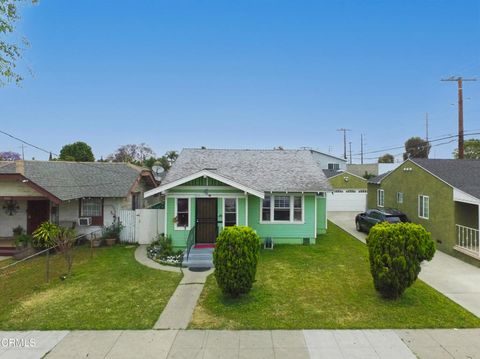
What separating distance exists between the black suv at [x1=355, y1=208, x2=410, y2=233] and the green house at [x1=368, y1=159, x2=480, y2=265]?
98 cm

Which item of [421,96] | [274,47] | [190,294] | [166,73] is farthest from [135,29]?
[421,96]

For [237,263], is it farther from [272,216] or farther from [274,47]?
[274,47]

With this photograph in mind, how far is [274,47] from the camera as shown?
17.8 meters

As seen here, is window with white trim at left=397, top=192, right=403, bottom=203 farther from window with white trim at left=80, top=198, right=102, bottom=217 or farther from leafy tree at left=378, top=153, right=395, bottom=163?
→ leafy tree at left=378, top=153, right=395, bottom=163

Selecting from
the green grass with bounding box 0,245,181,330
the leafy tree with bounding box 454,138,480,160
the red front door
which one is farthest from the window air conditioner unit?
the leafy tree with bounding box 454,138,480,160

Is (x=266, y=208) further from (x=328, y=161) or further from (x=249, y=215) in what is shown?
(x=328, y=161)

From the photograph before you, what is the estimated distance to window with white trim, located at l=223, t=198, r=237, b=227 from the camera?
13.6m

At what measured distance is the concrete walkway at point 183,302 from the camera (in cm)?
663

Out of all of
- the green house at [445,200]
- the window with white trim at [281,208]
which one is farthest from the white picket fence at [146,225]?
the green house at [445,200]

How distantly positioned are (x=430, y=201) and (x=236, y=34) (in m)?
13.3

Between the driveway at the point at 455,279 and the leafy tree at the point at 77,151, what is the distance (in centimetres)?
4741

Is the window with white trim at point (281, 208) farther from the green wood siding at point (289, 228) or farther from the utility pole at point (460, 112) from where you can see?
the utility pole at point (460, 112)

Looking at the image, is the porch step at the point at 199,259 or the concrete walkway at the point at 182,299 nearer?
the concrete walkway at the point at 182,299

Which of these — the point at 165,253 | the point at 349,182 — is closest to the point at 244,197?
the point at 165,253
